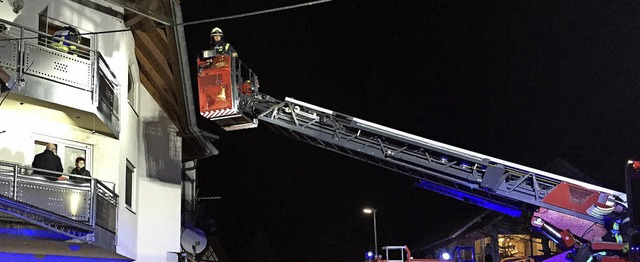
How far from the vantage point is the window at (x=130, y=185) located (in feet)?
61.3

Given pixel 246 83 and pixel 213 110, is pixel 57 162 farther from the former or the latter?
pixel 246 83

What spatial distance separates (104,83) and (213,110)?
2484 millimetres

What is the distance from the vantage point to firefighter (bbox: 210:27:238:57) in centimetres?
1566

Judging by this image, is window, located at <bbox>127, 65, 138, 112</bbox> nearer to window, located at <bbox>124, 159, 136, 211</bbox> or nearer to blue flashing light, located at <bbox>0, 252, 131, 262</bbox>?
window, located at <bbox>124, 159, 136, 211</bbox>

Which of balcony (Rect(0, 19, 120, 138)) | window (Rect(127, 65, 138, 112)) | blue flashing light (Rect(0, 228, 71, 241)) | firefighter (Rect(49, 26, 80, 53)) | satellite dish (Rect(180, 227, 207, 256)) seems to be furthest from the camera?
satellite dish (Rect(180, 227, 207, 256))

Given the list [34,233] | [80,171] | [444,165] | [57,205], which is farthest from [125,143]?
[444,165]

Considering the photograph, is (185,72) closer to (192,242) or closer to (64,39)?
(64,39)

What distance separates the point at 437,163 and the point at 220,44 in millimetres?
5559

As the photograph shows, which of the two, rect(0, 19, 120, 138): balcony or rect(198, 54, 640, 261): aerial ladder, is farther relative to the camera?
rect(198, 54, 640, 261): aerial ladder

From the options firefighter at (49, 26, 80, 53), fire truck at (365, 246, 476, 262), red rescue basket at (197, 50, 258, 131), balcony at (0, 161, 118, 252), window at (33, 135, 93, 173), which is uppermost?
firefighter at (49, 26, 80, 53)

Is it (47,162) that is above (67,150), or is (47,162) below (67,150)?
below

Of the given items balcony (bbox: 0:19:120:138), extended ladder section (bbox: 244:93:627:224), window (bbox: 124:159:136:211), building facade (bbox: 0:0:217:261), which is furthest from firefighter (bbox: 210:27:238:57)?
window (bbox: 124:159:136:211)

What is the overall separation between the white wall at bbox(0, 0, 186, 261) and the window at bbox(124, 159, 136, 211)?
0.19m

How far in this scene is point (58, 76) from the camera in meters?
14.1
